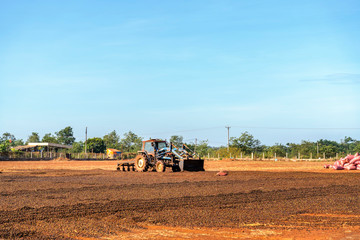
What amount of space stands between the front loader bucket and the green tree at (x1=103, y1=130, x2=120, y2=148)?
104268 mm

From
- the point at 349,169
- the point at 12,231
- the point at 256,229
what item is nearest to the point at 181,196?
the point at 256,229

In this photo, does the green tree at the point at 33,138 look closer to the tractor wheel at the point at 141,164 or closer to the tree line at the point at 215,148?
the tree line at the point at 215,148

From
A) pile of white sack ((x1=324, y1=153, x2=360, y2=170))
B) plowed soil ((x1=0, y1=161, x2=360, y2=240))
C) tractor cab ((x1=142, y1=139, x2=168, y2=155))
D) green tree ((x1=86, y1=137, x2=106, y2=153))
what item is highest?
green tree ((x1=86, y1=137, x2=106, y2=153))

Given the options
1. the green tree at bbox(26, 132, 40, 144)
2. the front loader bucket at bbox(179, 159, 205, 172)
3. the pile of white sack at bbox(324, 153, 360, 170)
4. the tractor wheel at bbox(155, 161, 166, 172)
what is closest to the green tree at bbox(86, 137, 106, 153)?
the green tree at bbox(26, 132, 40, 144)

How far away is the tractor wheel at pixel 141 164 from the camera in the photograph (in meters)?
30.3

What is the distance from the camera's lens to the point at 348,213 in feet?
36.4

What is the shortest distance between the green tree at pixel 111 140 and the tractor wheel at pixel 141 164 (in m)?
101

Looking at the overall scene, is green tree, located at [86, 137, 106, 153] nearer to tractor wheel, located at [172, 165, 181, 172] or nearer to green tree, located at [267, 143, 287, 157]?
green tree, located at [267, 143, 287, 157]

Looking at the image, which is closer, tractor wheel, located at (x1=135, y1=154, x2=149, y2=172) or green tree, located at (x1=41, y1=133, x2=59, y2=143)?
tractor wheel, located at (x1=135, y1=154, x2=149, y2=172)

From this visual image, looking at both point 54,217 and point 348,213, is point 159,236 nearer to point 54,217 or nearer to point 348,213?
point 54,217

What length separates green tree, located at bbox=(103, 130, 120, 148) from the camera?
431 feet

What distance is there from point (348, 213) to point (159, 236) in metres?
5.59

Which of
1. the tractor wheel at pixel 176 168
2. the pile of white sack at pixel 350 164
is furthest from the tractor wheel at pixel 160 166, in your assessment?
the pile of white sack at pixel 350 164

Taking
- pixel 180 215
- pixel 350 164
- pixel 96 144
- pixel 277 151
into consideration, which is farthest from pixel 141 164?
pixel 96 144
